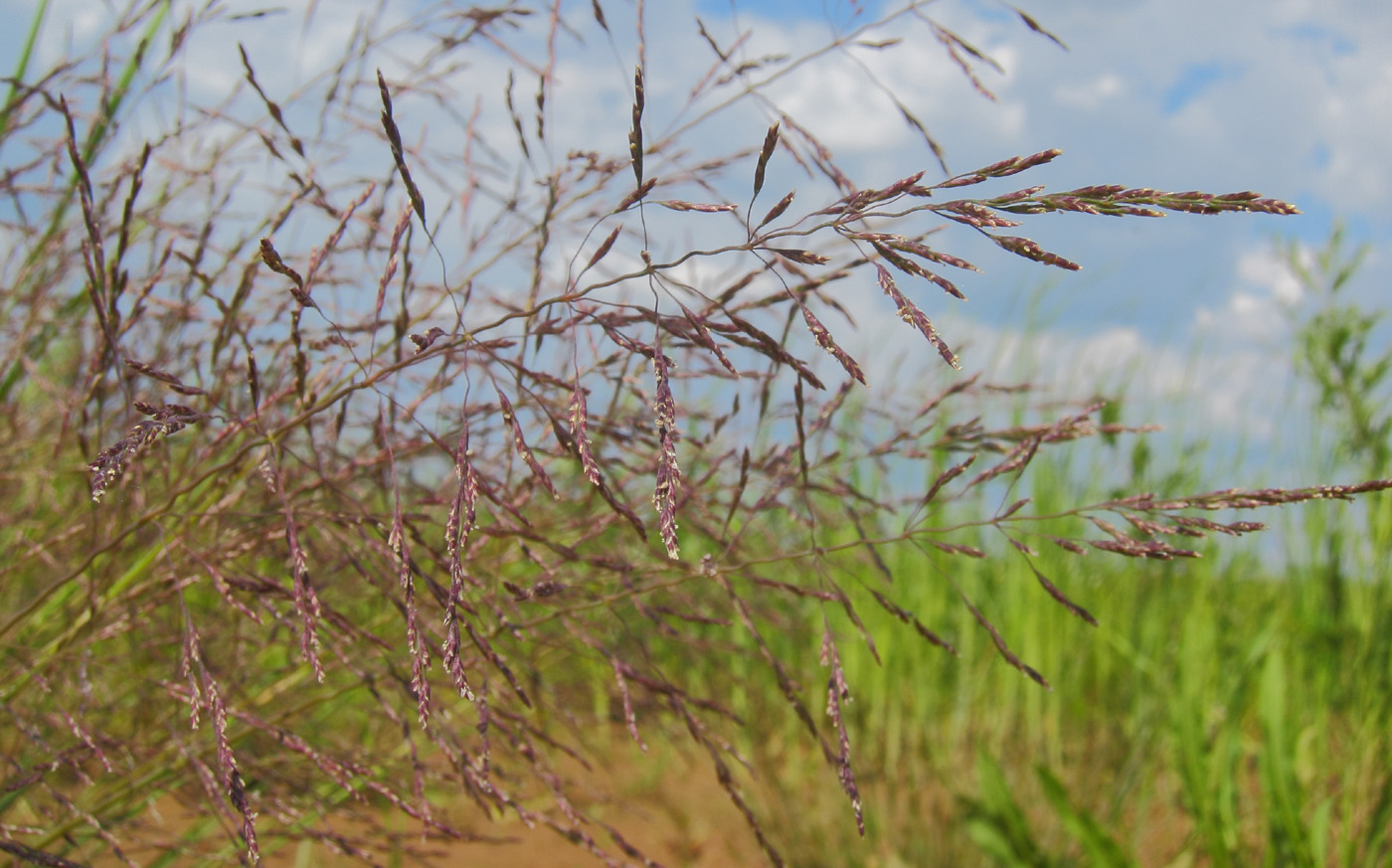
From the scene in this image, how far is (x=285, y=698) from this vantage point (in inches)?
64.4

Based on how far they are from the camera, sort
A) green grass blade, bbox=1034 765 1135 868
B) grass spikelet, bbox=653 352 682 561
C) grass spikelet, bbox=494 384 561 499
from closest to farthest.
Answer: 1. grass spikelet, bbox=653 352 682 561
2. grass spikelet, bbox=494 384 561 499
3. green grass blade, bbox=1034 765 1135 868

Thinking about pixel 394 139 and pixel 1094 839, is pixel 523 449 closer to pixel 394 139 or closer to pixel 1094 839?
pixel 394 139

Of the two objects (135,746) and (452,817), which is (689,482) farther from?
(452,817)

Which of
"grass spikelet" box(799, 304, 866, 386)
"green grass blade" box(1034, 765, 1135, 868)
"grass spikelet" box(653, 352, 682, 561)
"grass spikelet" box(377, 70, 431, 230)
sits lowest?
"green grass blade" box(1034, 765, 1135, 868)

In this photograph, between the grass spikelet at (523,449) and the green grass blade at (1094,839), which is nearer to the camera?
the grass spikelet at (523,449)

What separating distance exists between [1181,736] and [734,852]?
117 centimetres

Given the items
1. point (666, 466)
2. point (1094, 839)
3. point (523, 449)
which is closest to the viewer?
point (666, 466)

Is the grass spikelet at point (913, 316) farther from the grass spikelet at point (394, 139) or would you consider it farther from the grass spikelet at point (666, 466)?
the grass spikelet at point (394, 139)

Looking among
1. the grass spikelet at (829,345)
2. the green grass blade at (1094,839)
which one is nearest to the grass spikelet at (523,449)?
the grass spikelet at (829,345)

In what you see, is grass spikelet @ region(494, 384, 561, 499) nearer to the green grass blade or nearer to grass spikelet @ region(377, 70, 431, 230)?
grass spikelet @ region(377, 70, 431, 230)

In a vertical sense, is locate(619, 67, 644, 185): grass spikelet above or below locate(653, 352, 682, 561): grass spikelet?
above

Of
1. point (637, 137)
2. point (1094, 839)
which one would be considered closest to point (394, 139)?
point (637, 137)

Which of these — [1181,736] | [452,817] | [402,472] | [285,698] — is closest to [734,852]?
[452,817]

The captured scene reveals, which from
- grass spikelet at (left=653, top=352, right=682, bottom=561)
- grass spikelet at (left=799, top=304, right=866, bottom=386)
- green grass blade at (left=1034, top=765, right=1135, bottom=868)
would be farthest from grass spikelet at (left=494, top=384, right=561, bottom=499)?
green grass blade at (left=1034, top=765, right=1135, bottom=868)
